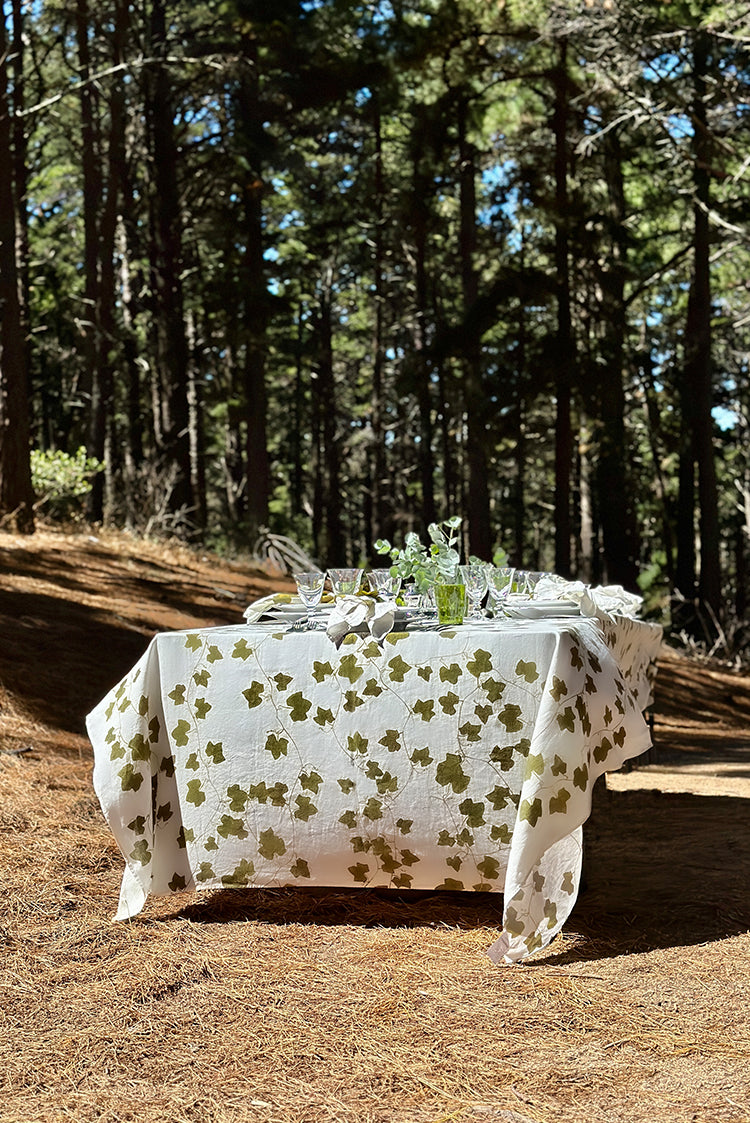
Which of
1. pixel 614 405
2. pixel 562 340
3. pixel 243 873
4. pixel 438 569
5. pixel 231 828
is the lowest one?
pixel 243 873

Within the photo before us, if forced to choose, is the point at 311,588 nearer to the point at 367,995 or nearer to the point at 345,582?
the point at 345,582

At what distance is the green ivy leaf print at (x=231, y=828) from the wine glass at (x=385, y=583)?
984 millimetres

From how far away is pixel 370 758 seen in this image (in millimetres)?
3523

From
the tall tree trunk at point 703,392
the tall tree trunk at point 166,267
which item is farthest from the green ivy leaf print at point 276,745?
the tall tree trunk at point 703,392

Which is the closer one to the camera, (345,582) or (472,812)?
(472,812)

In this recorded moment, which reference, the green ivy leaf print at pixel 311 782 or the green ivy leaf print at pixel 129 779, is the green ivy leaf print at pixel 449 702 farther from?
the green ivy leaf print at pixel 129 779

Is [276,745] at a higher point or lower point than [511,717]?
lower

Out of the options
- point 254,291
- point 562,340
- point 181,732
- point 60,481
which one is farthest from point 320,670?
point 254,291

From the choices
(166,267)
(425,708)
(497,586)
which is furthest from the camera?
(166,267)

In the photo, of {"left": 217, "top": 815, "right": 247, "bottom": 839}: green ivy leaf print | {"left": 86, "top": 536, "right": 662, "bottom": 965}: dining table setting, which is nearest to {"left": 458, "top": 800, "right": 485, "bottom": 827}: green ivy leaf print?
{"left": 86, "top": 536, "right": 662, "bottom": 965}: dining table setting

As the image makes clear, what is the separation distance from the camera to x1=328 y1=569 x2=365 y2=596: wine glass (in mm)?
3891

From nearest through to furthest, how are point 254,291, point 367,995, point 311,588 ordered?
point 367,995, point 311,588, point 254,291

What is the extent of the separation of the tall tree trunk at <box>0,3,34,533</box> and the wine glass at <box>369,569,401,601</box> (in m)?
7.02

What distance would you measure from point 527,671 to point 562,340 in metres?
13.8
